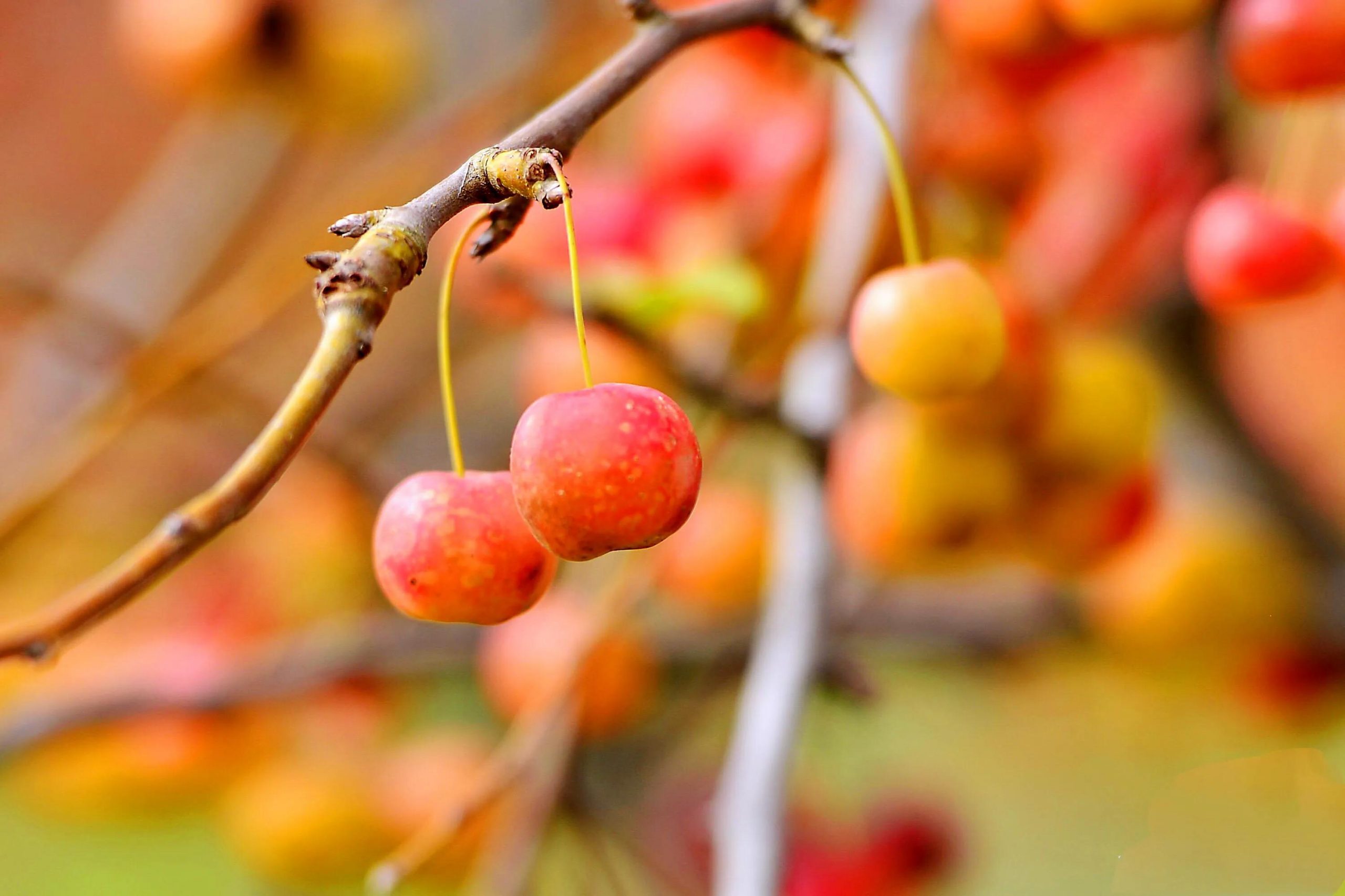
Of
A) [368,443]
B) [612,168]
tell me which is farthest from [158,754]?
[612,168]

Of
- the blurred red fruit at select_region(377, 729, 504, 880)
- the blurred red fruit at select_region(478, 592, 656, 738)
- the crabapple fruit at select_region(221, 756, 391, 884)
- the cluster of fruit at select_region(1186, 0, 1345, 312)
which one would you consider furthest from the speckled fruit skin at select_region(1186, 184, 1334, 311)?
the crabapple fruit at select_region(221, 756, 391, 884)

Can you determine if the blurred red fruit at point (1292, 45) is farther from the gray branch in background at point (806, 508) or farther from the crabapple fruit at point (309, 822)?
the crabapple fruit at point (309, 822)

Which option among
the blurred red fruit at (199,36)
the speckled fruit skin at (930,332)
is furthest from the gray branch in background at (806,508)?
the blurred red fruit at (199,36)

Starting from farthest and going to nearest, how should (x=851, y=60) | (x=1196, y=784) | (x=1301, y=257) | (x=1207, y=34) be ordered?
(x=1196, y=784) → (x=1207, y=34) → (x=851, y=60) → (x=1301, y=257)

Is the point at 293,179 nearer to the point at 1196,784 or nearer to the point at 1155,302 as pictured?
the point at 1155,302

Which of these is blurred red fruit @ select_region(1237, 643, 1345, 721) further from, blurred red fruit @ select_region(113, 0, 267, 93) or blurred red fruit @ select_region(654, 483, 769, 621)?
blurred red fruit @ select_region(113, 0, 267, 93)

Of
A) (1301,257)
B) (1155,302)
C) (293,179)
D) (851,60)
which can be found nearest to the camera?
(1301,257)
